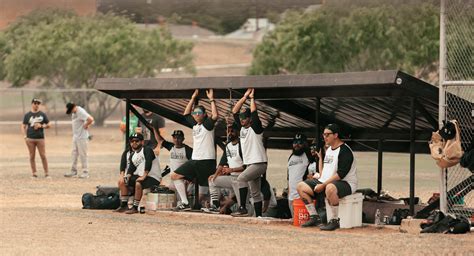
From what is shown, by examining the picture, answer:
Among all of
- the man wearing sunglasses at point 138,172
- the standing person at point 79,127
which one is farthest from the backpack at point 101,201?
the standing person at point 79,127

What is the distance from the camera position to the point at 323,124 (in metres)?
19.1

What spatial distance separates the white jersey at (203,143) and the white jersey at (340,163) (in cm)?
273

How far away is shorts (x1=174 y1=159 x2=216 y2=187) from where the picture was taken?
18578 mm

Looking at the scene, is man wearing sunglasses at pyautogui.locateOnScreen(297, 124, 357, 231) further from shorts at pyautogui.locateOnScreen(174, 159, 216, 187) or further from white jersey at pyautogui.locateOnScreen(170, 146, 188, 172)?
white jersey at pyautogui.locateOnScreen(170, 146, 188, 172)

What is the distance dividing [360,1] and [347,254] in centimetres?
5957

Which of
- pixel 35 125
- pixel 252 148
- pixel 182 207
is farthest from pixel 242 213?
pixel 35 125

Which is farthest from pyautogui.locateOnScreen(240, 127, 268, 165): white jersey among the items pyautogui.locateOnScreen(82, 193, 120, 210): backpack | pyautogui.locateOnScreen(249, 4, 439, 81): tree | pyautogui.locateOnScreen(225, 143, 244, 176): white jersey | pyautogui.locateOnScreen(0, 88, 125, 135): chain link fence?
pyautogui.locateOnScreen(249, 4, 439, 81): tree

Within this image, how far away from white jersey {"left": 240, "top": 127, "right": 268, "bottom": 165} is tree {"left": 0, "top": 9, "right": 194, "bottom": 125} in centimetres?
4026

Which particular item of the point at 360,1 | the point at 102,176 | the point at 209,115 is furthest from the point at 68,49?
the point at 209,115

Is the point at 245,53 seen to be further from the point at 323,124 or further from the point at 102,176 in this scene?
the point at 323,124

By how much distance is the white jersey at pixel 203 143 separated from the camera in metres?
18.5

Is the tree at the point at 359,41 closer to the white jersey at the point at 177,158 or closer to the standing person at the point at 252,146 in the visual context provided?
the white jersey at the point at 177,158

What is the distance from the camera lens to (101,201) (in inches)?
778

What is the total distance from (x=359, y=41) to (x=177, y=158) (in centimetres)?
4390
